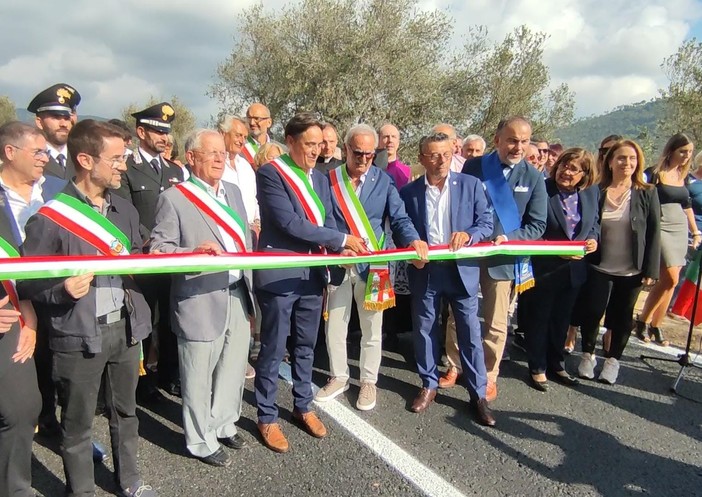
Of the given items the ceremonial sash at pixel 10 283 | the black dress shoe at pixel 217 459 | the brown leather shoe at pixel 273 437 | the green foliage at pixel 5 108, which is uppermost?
the green foliage at pixel 5 108

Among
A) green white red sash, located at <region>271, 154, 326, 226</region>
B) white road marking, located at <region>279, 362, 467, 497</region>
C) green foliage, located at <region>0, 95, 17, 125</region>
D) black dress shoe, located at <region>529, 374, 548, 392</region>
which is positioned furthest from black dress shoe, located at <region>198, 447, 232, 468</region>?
green foliage, located at <region>0, 95, 17, 125</region>

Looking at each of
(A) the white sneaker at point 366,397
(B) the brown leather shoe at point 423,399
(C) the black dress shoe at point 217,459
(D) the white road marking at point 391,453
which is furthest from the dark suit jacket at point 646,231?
(C) the black dress shoe at point 217,459

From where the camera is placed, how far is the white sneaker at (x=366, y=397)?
12.3 feet

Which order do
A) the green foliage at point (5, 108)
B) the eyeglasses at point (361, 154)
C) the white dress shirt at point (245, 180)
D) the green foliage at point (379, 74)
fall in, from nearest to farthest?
the eyeglasses at point (361, 154) < the white dress shirt at point (245, 180) < the green foliage at point (379, 74) < the green foliage at point (5, 108)

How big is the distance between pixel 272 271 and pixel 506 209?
6.36ft

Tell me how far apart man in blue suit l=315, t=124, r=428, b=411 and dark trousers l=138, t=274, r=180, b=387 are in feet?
4.00

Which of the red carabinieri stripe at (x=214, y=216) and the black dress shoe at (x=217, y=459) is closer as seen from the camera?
the red carabinieri stripe at (x=214, y=216)

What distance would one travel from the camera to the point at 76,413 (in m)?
2.36

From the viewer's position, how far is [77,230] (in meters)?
2.29

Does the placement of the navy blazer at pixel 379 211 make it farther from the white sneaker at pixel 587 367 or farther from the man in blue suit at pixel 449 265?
the white sneaker at pixel 587 367

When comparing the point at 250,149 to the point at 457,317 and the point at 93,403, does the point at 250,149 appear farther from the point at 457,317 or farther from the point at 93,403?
the point at 93,403

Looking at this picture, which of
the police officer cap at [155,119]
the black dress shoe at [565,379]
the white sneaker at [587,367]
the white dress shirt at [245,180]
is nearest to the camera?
the police officer cap at [155,119]

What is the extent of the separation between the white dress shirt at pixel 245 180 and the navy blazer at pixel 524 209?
2.16m

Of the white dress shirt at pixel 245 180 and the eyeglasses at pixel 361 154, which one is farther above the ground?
the eyeglasses at pixel 361 154
